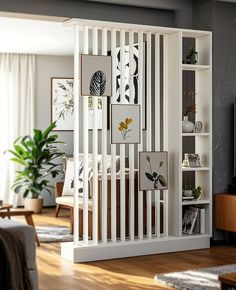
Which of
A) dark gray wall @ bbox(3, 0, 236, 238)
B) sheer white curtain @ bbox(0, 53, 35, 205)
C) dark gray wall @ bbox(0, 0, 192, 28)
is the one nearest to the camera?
dark gray wall @ bbox(0, 0, 192, 28)

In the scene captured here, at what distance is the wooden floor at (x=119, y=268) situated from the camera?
5.04 m

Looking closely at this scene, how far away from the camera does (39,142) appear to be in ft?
31.9

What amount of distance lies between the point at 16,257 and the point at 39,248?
2.80 metres

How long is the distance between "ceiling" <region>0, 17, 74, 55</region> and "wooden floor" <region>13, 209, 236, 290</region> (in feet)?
7.96

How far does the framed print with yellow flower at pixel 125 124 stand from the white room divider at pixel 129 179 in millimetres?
63

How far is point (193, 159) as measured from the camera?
21.7ft

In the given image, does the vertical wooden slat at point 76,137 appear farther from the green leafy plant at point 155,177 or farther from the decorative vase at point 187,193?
the decorative vase at point 187,193

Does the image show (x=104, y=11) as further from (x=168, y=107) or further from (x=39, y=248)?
(x=39, y=248)

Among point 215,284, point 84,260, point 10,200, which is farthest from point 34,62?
point 215,284

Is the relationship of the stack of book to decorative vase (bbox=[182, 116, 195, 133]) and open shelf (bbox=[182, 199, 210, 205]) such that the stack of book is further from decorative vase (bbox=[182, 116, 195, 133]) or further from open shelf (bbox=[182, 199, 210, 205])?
decorative vase (bbox=[182, 116, 195, 133])

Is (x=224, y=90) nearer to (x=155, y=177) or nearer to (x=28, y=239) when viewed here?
(x=155, y=177)

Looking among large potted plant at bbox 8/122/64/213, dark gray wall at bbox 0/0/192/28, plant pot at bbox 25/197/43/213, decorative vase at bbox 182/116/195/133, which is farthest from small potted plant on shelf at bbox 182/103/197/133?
plant pot at bbox 25/197/43/213

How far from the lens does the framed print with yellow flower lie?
617 centimetres

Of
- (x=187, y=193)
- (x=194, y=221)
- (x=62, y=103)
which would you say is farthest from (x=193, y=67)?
(x=62, y=103)
